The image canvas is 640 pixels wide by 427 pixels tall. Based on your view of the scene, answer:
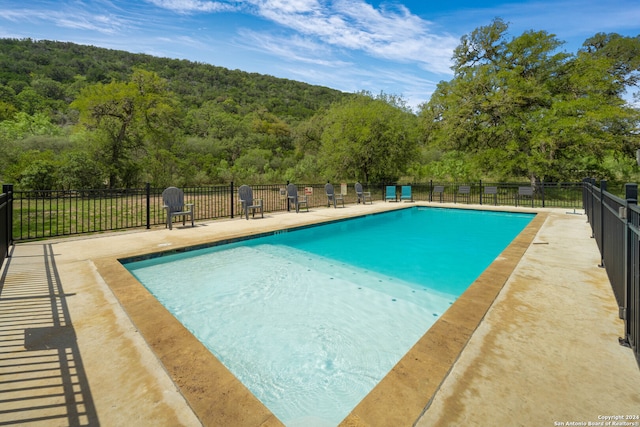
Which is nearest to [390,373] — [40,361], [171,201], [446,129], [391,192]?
[40,361]

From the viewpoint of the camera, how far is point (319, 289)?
4344mm

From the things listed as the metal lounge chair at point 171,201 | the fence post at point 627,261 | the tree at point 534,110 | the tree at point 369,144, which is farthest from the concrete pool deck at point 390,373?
the tree at point 534,110

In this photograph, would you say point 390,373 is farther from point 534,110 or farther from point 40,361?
point 534,110

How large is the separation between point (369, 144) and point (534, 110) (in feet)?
34.8

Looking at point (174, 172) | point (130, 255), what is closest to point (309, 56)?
point (174, 172)

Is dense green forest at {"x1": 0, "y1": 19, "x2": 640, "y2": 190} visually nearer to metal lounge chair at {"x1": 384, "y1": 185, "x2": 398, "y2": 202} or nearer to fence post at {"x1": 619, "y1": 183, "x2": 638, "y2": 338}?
metal lounge chair at {"x1": 384, "y1": 185, "x2": 398, "y2": 202}

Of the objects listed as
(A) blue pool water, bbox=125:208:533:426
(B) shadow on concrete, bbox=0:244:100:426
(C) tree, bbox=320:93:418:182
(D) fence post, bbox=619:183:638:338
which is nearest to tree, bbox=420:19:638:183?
(C) tree, bbox=320:93:418:182

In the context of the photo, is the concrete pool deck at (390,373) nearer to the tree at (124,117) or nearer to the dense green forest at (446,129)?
the dense green forest at (446,129)

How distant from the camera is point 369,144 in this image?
19.2 m

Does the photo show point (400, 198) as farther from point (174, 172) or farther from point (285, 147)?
point (285, 147)

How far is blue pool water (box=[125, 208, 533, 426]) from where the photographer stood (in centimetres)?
231

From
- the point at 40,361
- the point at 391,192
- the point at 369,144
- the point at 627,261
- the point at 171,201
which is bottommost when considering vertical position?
the point at 40,361

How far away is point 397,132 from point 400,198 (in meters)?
5.08

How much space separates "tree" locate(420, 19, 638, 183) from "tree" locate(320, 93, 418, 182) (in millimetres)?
3368
